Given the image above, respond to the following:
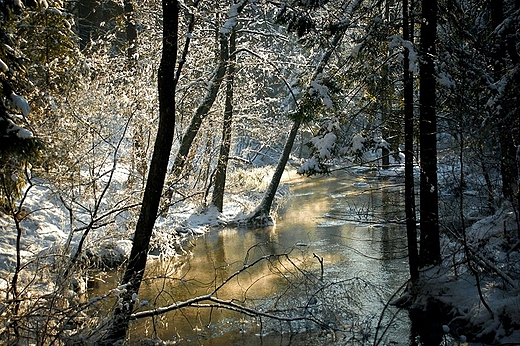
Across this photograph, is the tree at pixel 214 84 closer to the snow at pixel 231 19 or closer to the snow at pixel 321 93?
the snow at pixel 231 19

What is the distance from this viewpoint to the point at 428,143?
10023mm

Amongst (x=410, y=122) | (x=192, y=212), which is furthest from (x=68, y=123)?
(x=192, y=212)

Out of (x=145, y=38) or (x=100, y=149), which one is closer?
(x=100, y=149)

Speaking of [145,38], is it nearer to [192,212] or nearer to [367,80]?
[192,212]

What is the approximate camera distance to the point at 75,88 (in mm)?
10359

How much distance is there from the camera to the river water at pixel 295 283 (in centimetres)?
843

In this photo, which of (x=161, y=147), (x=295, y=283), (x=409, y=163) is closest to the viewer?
(x=161, y=147)

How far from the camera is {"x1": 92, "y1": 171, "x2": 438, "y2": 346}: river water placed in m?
8.43

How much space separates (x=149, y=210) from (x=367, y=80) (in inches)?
191

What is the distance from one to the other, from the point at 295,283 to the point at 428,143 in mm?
3886

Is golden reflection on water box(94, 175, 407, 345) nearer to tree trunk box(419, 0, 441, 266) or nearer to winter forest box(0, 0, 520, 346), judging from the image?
winter forest box(0, 0, 520, 346)

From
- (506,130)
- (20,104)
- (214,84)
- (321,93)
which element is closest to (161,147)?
(20,104)

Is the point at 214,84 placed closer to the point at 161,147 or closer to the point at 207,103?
the point at 207,103

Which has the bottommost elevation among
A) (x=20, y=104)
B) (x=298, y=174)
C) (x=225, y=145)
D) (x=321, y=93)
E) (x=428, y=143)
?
(x=298, y=174)
